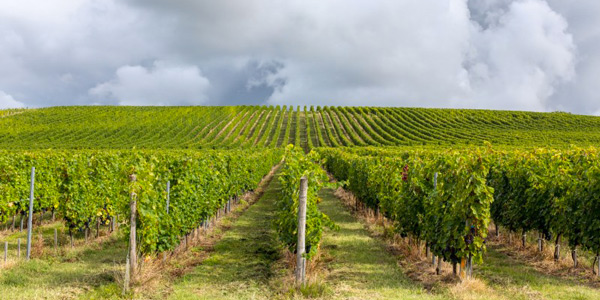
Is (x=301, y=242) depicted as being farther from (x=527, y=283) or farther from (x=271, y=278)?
(x=527, y=283)

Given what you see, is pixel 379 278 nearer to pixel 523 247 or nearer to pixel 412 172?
pixel 412 172

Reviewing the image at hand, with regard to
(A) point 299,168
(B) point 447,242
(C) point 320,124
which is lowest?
(B) point 447,242

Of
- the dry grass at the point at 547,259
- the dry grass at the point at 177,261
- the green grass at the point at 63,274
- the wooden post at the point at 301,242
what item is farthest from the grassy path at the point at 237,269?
the dry grass at the point at 547,259

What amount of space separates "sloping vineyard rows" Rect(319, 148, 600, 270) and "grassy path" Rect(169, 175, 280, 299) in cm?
298

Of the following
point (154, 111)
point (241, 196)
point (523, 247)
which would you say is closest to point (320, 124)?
point (154, 111)

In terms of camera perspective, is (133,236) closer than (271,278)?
Yes

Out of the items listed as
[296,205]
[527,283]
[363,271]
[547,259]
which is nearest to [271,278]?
[296,205]

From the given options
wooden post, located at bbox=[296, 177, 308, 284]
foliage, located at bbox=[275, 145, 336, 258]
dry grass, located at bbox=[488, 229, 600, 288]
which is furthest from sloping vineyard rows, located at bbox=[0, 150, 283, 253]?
dry grass, located at bbox=[488, 229, 600, 288]

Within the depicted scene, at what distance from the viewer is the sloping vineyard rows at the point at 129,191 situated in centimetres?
802

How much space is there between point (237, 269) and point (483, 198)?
5.45 meters

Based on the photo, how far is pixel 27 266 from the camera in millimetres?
8789

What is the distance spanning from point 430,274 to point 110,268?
23.8ft

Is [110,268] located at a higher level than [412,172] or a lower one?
lower

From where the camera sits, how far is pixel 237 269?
8609 mm
